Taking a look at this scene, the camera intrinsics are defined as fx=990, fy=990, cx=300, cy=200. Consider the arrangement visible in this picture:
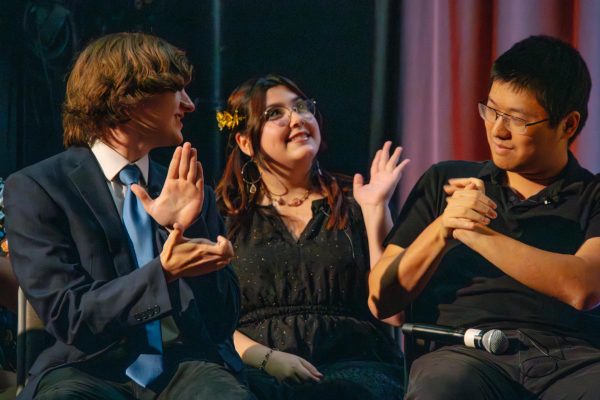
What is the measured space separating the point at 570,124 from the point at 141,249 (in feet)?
3.47

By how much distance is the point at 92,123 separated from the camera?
2.32m

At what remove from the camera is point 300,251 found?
2.72 metres

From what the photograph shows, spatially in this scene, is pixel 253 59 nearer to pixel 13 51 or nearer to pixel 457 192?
pixel 13 51

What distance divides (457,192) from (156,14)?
4.85 feet

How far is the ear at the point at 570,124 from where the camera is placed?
236 centimetres

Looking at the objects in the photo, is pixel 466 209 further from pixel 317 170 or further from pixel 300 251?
pixel 317 170

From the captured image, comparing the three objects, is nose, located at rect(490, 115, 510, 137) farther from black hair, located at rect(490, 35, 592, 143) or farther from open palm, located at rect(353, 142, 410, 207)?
open palm, located at rect(353, 142, 410, 207)

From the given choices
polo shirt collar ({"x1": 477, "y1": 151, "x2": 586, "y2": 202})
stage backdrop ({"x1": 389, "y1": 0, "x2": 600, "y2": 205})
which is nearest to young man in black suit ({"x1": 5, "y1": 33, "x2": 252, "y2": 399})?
polo shirt collar ({"x1": 477, "y1": 151, "x2": 586, "y2": 202})

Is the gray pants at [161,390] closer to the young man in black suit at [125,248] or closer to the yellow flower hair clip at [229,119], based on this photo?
the young man in black suit at [125,248]

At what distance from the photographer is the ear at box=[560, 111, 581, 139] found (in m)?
2.36

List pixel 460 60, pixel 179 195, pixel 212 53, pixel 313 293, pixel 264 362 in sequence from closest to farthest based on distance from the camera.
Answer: pixel 179 195, pixel 264 362, pixel 313 293, pixel 460 60, pixel 212 53

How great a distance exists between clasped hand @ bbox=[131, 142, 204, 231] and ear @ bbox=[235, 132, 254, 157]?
0.75 meters

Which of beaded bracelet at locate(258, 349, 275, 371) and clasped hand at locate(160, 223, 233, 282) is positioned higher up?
clasped hand at locate(160, 223, 233, 282)

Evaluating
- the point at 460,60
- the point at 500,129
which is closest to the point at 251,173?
the point at 460,60
